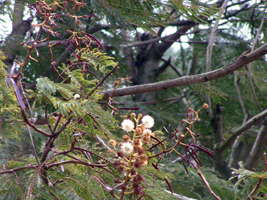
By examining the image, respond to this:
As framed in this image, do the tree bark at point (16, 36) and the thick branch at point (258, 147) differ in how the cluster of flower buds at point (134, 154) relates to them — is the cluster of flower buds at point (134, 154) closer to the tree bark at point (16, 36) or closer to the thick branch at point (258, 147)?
the tree bark at point (16, 36)

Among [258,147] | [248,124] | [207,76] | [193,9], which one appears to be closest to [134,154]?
[207,76]

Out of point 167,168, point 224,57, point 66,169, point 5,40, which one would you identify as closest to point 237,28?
point 224,57

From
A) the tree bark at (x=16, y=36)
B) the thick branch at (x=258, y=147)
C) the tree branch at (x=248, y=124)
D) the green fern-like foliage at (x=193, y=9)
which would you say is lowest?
the thick branch at (x=258, y=147)

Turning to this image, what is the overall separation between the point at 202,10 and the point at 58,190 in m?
0.73

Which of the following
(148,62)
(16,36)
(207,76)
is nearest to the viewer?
(207,76)

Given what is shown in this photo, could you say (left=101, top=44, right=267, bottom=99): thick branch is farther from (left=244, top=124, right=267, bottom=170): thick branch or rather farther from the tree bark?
(left=244, top=124, right=267, bottom=170): thick branch

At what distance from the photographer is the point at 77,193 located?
62 centimetres

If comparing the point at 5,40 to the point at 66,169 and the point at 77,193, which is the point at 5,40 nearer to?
the point at 66,169

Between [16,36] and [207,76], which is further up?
[207,76]

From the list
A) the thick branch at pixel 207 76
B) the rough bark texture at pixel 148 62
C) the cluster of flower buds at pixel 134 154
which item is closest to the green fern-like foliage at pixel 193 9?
the thick branch at pixel 207 76

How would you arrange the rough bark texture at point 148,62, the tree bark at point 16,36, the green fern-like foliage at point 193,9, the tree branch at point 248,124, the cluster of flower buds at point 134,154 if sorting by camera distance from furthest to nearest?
the rough bark texture at point 148,62 → the tree bark at point 16,36 → the tree branch at point 248,124 → the green fern-like foliage at point 193,9 → the cluster of flower buds at point 134,154

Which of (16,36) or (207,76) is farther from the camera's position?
(16,36)

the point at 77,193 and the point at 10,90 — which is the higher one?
the point at 10,90

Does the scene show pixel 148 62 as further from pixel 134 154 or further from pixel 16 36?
pixel 134 154
